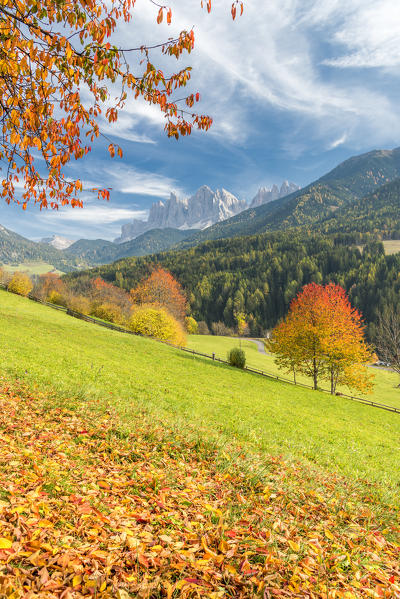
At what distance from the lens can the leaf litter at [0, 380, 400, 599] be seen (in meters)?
2.95

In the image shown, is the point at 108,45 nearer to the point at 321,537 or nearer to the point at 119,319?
the point at 321,537

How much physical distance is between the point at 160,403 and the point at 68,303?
63.4 m

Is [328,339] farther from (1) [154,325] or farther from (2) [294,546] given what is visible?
(2) [294,546]

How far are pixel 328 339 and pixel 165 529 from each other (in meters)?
31.3

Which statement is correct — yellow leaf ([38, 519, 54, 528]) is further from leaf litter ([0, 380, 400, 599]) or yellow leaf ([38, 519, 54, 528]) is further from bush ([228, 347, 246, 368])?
bush ([228, 347, 246, 368])

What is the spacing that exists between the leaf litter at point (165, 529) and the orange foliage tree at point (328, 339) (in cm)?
2710

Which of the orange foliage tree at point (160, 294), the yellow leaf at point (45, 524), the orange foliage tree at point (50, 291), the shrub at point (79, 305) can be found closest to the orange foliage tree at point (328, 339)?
the yellow leaf at point (45, 524)

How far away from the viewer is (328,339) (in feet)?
102

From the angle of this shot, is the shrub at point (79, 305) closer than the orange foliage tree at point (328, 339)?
No

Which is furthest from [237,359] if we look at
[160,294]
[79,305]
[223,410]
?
[79,305]

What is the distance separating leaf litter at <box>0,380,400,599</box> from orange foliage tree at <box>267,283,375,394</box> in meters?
27.1

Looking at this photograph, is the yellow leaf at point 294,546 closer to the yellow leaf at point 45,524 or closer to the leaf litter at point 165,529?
the leaf litter at point 165,529

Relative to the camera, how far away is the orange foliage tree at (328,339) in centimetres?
3123

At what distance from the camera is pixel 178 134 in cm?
584
